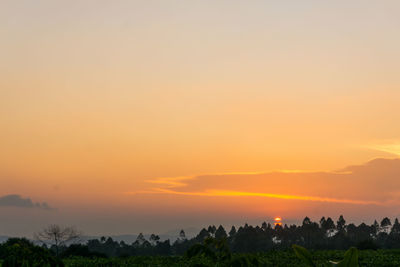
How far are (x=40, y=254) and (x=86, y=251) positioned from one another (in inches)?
2041

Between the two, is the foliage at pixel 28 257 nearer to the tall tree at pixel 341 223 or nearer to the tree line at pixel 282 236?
the tree line at pixel 282 236

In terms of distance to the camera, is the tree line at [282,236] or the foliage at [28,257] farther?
the tree line at [282,236]

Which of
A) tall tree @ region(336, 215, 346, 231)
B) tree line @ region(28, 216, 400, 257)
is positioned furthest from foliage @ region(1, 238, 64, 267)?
tall tree @ region(336, 215, 346, 231)

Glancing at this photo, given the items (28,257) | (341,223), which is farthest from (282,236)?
(28,257)

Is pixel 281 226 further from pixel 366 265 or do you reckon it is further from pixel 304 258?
pixel 304 258

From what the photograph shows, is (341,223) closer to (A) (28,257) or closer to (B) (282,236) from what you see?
(B) (282,236)

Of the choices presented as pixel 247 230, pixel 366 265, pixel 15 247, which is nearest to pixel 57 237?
pixel 247 230

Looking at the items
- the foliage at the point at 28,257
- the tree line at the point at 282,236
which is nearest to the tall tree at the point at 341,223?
the tree line at the point at 282,236

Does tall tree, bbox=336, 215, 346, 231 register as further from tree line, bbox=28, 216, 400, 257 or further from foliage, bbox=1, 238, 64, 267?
foliage, bbox=1, 238, 64, 267

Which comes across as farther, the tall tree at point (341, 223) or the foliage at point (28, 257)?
the tall tree at point (341, 223)

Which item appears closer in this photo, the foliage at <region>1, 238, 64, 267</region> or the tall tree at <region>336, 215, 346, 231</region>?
the foliage at <region>1, 238, 64, 267</region>

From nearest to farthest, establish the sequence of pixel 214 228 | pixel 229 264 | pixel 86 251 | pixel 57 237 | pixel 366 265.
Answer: pixel 229 264
pixel 366 265
pixel 86 251
pixel 57 237
pixel 214 228

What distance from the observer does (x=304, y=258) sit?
93.2 inches

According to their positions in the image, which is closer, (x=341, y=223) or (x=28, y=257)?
(x=28, y=257)
